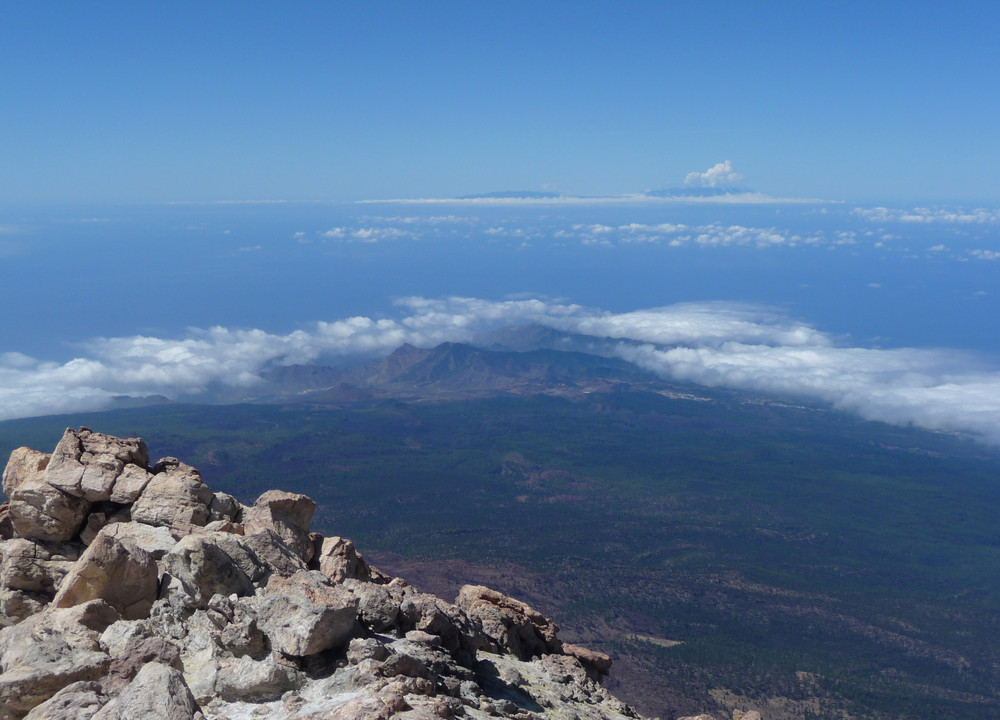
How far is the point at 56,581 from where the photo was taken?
23250 mm

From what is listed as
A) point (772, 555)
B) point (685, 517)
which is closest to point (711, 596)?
point (772, 555)

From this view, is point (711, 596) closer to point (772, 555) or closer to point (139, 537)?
point (772, 555)

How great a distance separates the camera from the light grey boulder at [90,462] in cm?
Result: 2577

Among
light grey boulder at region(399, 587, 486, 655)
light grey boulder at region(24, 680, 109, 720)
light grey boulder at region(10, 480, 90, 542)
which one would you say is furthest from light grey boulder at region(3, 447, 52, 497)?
light grey boulder at region(24, 680, 109, 720)

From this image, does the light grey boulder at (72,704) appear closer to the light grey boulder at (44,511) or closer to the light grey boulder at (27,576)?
the light grey boulder at (27,576)

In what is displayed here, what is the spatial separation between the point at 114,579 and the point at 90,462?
876 cm

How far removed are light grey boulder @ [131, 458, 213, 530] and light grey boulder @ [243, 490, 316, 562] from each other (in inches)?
72.4

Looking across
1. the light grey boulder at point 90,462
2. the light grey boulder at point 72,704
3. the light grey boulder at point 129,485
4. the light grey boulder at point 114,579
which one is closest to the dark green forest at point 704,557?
the light grey boulder at point 90,462

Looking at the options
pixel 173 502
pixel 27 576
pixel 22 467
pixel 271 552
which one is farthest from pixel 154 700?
pixel 22 467

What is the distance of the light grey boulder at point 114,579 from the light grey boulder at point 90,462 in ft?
19.8

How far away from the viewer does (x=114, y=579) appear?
20.2m

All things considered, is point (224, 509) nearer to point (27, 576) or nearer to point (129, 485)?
point (129, 485)

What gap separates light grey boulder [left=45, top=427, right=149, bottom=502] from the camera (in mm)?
25766

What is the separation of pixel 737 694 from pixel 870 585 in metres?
64.3
